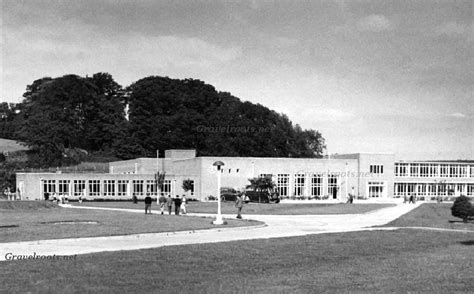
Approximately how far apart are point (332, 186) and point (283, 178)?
852 cm

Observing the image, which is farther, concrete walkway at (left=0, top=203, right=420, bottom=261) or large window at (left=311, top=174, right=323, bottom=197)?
large window at (left=311, top=174, right=323, bottom=197)

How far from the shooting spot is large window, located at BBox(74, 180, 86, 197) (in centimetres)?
9194

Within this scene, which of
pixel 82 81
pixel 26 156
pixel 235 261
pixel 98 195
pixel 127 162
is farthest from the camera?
pixel 82 81

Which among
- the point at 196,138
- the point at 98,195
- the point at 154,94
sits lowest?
the point at 98,195

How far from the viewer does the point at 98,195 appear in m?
93.5

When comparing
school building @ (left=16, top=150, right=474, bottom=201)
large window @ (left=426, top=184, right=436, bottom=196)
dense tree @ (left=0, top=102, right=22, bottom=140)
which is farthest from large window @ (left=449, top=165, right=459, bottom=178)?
dense tree @ (left=0, top=102, right=22, bottom=140)

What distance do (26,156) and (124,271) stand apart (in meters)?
125

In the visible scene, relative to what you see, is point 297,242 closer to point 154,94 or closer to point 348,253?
point 348,253

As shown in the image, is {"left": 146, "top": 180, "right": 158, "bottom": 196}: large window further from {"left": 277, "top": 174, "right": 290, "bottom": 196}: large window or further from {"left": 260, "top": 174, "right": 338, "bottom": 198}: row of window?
{"left": 277, "top": 174, "right": 290, "bottom": 196}: large window

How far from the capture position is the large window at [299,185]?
10293 cm

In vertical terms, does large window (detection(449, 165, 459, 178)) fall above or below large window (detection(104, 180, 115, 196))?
above

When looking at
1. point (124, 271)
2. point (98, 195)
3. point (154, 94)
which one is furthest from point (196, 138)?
point (124, 271)

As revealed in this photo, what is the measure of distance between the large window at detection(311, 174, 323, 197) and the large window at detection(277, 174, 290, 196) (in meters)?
4.15

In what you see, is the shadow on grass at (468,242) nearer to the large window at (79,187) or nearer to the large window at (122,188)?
the large window at (79,187)
